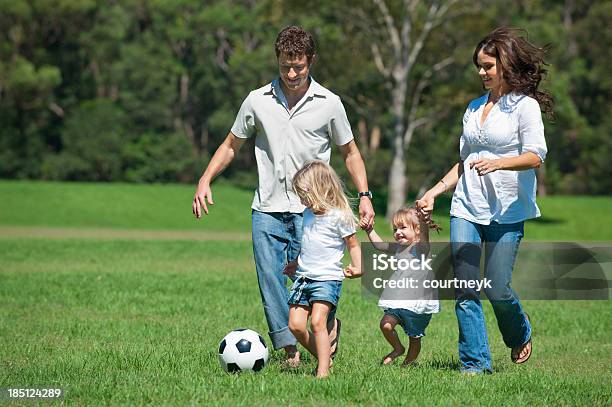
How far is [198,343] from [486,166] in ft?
11.9

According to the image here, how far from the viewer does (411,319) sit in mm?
7902

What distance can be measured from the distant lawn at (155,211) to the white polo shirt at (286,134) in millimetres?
29288

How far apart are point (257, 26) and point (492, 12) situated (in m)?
15.9

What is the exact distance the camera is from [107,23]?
56.6m

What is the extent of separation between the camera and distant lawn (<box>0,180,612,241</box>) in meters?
39.0

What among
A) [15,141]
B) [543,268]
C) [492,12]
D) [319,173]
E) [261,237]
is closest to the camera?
[319,173]

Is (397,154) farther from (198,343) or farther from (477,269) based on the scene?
(477,269)

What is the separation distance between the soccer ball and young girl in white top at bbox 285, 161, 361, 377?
383 mm

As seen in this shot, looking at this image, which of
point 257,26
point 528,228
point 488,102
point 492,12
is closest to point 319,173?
point 488,102

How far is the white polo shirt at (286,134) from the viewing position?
7613 mm

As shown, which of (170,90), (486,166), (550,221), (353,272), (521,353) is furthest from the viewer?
(170,90)

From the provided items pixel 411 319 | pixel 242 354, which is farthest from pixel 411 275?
pixel 242 354

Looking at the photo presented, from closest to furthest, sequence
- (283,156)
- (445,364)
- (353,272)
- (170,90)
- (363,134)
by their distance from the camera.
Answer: (353,272) < (283,156) < (445,364) < (363,134) < (170,90)

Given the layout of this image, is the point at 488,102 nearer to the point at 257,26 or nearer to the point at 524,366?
the point at 524,366
